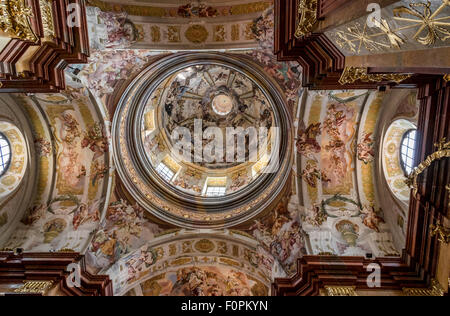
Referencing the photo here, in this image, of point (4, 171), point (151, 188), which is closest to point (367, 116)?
point (151, 188)

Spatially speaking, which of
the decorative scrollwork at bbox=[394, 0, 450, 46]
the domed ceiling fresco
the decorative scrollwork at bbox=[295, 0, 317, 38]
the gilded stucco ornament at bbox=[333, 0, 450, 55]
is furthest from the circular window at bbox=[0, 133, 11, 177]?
the decorative scrollwork at bbox=[394, 0, 450, 46]

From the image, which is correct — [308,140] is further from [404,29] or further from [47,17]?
[47,17]

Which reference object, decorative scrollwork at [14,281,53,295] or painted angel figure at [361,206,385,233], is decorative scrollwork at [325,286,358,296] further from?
decorative scrollwork at [14,281,53,295]

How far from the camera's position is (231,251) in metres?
15.0

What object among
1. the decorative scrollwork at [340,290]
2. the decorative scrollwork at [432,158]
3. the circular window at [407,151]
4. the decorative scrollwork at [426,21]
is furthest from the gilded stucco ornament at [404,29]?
the decorative scrollwork at [340,290]

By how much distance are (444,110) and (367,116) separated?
4396 millimetres

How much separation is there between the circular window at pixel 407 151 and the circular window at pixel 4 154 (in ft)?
52.4

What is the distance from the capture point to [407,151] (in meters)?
11.0

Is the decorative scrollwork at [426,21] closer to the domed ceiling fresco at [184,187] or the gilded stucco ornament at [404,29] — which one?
the gilded stucco ornament at [404,29]

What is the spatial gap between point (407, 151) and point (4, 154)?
16123 mm

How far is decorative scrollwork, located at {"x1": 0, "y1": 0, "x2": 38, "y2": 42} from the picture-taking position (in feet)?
19.2

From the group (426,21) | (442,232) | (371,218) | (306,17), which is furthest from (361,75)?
(371,218)

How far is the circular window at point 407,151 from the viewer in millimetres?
10758
